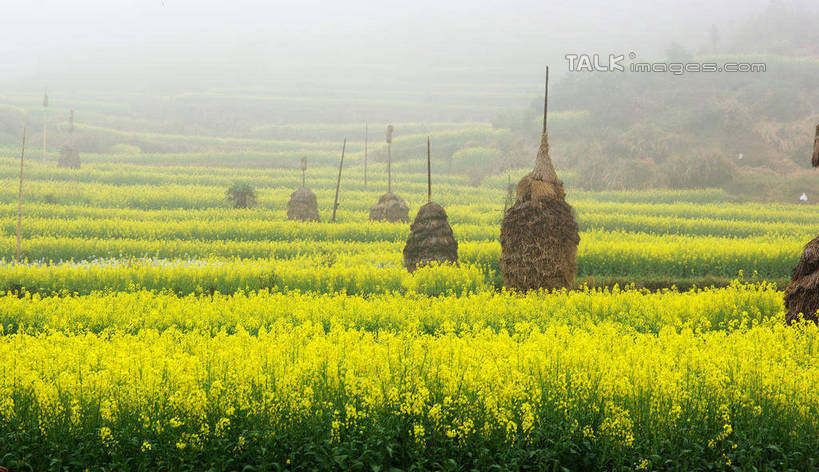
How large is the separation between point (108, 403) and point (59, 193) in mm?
30156

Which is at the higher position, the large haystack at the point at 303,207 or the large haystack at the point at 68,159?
the large haystack at the point at 68,159

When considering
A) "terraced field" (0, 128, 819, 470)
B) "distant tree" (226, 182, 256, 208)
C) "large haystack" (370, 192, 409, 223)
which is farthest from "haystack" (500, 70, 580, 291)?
"distant tree" (226, 182, 256, 208)

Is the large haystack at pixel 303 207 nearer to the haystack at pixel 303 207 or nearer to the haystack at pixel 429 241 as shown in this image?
the haystack at pixel 303 207

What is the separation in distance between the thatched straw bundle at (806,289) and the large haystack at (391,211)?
19113 mm

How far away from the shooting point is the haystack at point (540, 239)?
46.6ft

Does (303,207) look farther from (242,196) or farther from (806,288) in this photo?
(806,288)

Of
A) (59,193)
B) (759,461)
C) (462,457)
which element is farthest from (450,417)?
(59,193)

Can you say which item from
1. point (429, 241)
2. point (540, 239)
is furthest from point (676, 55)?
point (540, 239)

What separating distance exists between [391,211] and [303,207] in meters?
3.70

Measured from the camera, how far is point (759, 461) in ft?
18.9

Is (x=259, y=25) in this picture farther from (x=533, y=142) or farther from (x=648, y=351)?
(x=648, y=351)

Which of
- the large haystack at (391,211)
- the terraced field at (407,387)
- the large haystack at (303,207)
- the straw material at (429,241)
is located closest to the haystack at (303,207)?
the large haystack at (303,207)

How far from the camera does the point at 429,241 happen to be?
688 inches

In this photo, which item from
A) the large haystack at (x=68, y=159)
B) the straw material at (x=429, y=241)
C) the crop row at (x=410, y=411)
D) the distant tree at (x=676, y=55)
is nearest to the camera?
the crop row at (x=410, y=411)
